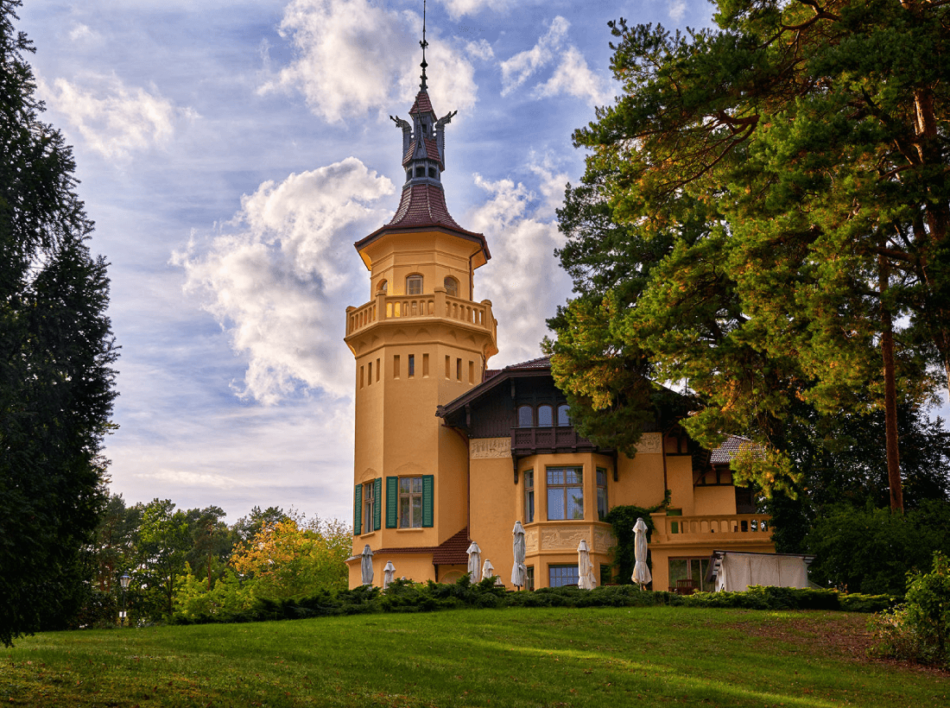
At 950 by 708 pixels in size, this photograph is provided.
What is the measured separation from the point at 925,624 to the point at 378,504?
20.2 meters

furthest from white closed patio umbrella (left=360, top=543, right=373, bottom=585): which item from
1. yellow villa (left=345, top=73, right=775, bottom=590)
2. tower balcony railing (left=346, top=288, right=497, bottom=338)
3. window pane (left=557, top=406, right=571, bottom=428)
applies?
tower balcony railing (left=346, top=288, right=497, bottom=338)

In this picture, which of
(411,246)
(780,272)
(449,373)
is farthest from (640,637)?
(411,246)

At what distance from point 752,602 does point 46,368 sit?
653 inches

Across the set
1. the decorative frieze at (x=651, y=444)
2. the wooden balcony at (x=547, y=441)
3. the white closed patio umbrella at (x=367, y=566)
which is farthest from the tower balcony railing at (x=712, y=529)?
the white closed patio umbrella at (x=367, y=566)

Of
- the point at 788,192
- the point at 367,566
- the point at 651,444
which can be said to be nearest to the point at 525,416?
the point at 651,444

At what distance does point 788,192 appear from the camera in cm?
1458

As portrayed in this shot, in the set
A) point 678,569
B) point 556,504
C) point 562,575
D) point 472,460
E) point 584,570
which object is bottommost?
point 562,575

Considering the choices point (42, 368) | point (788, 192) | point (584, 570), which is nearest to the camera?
point (42, 368)

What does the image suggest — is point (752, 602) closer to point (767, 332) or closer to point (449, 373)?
point (767, 332)

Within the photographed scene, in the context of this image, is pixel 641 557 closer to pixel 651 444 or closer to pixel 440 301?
pixel 651 444

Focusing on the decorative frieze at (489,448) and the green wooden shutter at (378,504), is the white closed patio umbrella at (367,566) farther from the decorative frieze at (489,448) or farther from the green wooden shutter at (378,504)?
the decorative frieze at (489,448)

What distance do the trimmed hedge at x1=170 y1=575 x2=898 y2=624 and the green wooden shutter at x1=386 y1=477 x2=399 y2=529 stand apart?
827cm

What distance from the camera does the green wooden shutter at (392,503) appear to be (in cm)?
3259

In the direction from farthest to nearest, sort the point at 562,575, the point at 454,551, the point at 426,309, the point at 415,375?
1. the point at 426,309
2. the point at 415,375
3. the point at 454,551
4. the point at 562,575
